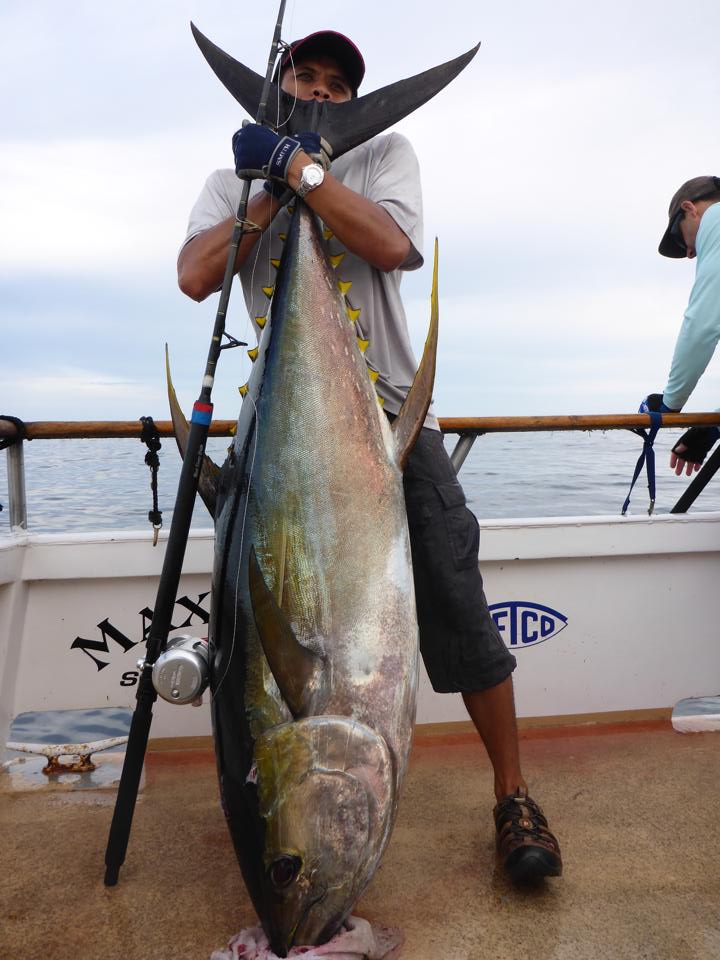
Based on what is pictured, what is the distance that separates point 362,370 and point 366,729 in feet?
2.29

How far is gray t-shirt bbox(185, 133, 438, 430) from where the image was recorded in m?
1.74

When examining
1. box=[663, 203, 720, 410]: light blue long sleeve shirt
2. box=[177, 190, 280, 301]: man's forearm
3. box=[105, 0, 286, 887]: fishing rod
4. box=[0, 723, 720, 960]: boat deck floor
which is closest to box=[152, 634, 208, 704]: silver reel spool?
box=[105, 0, 286, 887]: fishing rod

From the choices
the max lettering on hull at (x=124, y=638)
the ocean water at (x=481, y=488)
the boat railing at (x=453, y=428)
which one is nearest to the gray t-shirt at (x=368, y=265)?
the boat railing at (x=453, y=428)

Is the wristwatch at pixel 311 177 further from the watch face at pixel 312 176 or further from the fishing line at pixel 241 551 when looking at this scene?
the fishing line at pixel 241 551

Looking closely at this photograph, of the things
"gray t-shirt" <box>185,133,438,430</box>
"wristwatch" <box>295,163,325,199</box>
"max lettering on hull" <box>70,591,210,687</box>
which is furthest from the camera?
"max lettering on hull" <box>70,591,210,687</box>

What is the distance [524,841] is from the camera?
1.64 m

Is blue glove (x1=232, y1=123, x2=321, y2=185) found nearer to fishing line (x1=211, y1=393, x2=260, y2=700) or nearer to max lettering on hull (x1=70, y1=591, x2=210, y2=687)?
fishing line (x1=211, y1=393, x2=260, y2=700)

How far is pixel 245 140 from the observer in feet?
5.08

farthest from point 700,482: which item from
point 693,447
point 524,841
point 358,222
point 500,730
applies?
point 358,222

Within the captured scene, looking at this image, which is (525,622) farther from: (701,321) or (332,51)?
(332,51)

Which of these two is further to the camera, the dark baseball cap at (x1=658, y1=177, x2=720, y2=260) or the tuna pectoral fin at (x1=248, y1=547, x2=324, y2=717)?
the dark baseball cap at (x1=658, y1=177, x2=720, y2=260)

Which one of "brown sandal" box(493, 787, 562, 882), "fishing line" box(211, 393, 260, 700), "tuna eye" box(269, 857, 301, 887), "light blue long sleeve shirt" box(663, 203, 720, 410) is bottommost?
"brown sandal" box(493, 787, 562, 882)

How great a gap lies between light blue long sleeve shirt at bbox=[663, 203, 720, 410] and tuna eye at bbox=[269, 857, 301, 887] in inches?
79.2

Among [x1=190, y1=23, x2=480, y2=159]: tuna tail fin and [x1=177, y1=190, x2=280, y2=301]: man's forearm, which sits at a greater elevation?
[x1=190, y1=23, x2=480, y2=159]: tuna tail fin
